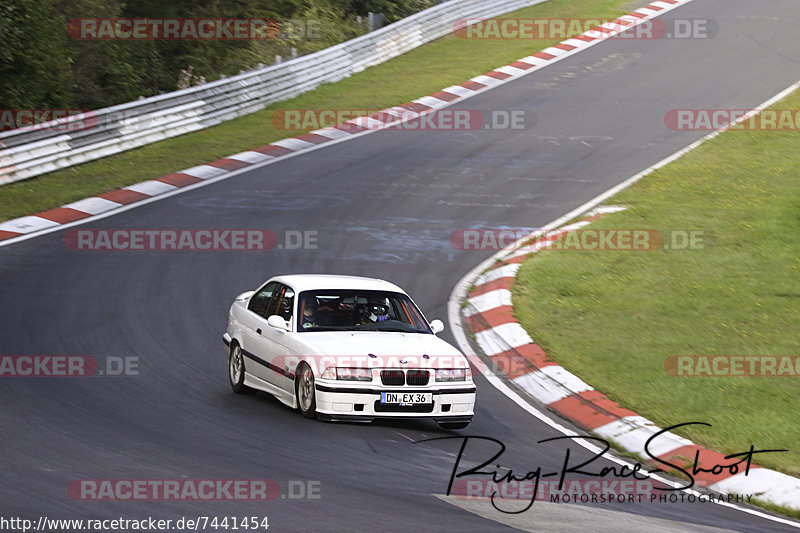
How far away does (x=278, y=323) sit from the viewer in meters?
10.3


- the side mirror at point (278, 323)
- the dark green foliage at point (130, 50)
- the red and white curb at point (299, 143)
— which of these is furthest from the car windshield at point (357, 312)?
the dark green foliage at point (130, 50)

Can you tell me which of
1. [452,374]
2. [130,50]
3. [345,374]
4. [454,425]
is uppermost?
[345,374]

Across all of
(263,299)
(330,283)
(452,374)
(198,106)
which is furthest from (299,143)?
(452,374)

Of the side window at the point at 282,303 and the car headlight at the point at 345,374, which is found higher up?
the side window at the point at 282,303

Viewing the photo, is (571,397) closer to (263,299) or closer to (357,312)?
(357,312)

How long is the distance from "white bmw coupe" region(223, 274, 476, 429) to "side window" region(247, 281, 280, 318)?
0.04ft

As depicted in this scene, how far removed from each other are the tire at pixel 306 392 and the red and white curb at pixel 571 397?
266 cm

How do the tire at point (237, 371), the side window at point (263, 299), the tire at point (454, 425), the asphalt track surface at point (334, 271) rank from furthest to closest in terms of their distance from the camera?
the side window at point (263, 299) < the tire at point (237, 371) < the tire at point (454, 425) < the asphalt track surface at point (334, 271)

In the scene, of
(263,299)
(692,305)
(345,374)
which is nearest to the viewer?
(345,374)

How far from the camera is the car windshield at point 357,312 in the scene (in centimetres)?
1043

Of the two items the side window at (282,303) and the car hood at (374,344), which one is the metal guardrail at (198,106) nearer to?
the side window at (282,303)

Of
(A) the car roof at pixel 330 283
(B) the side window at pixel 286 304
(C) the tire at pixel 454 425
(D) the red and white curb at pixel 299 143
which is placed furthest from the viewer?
(D) the red and white curb at pixel 299 143

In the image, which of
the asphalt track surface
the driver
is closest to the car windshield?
the driver

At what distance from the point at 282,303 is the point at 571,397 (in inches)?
122
